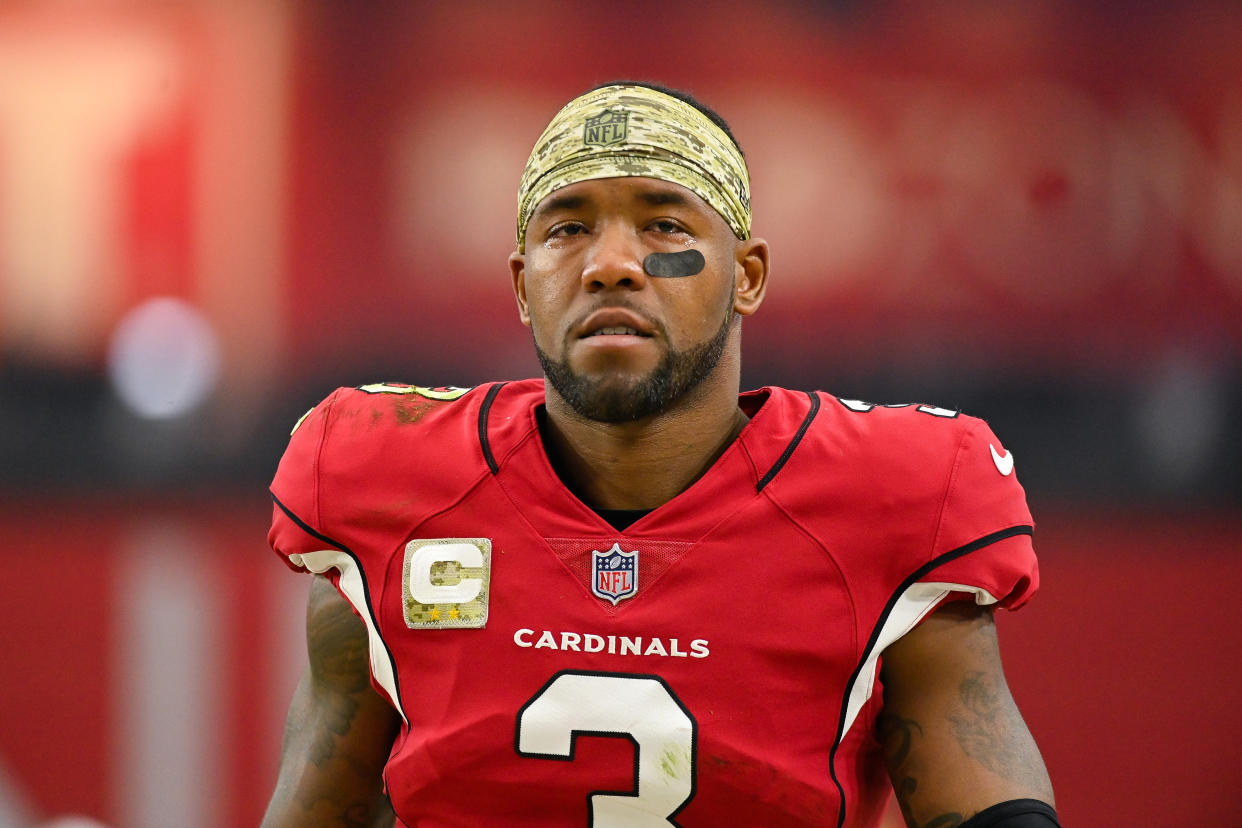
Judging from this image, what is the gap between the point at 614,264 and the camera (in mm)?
1167

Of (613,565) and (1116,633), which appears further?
(1116,633)

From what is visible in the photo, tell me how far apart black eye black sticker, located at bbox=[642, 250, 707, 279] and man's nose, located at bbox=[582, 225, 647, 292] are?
0.01 meters

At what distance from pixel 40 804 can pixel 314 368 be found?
93 cm

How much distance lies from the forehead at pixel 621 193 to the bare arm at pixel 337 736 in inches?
18.4

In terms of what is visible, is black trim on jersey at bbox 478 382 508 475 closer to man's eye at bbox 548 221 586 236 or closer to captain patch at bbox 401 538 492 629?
captain patch at bbox 401 538 492 629

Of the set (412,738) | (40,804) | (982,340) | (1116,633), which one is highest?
(982,340)

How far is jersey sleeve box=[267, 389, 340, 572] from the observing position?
48.9 inches

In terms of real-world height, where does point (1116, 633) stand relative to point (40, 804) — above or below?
above

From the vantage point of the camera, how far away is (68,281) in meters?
2.38

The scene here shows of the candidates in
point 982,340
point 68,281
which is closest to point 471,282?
point 68,281

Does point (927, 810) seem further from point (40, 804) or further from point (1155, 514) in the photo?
point (40, 804)

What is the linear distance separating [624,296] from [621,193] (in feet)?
0.36

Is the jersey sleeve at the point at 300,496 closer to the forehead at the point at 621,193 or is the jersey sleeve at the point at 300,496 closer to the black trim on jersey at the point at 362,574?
the black trim on jersey at the point at 362,574

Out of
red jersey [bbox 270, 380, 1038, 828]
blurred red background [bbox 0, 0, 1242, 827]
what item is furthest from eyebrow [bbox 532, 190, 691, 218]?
blurred red background [bbox 0, 0, 1242, 827]
